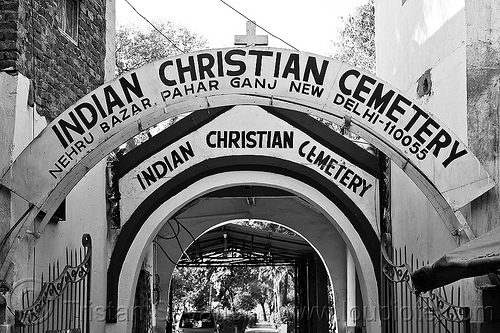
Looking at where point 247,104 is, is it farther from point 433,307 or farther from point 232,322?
point 232,322

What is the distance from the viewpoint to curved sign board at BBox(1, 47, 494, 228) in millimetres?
7406

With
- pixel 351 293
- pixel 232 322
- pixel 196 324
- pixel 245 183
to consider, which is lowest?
pixel 232 322

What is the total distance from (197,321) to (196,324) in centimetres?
A: 14

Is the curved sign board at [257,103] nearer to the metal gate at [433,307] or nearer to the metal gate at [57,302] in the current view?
the metal gate at [57,302]

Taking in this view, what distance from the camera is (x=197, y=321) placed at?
24.5 metres

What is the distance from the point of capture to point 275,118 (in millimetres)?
10758

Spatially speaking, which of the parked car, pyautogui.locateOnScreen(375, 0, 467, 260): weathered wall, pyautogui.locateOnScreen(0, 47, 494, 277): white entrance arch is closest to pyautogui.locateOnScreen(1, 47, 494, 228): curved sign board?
pyautogui.locateOnScreen(0, 47, 494, 277): white entrance arch

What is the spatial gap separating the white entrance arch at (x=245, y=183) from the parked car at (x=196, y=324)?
12999 mm

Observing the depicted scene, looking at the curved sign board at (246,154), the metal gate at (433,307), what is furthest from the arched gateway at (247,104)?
the curved sign board at (246,154)

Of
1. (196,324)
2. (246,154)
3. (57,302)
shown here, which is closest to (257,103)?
(57,302)

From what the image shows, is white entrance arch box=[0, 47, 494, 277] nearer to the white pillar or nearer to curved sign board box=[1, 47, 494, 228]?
curved sign board box=[1, 47, 494, 228]

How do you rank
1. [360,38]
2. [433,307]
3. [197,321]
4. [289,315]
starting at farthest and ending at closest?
[289,315] → [197,321] → [360,38] → [433,307]

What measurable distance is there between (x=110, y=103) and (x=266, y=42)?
1670 mm

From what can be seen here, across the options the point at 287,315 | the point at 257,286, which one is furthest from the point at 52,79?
the point at 257,286
